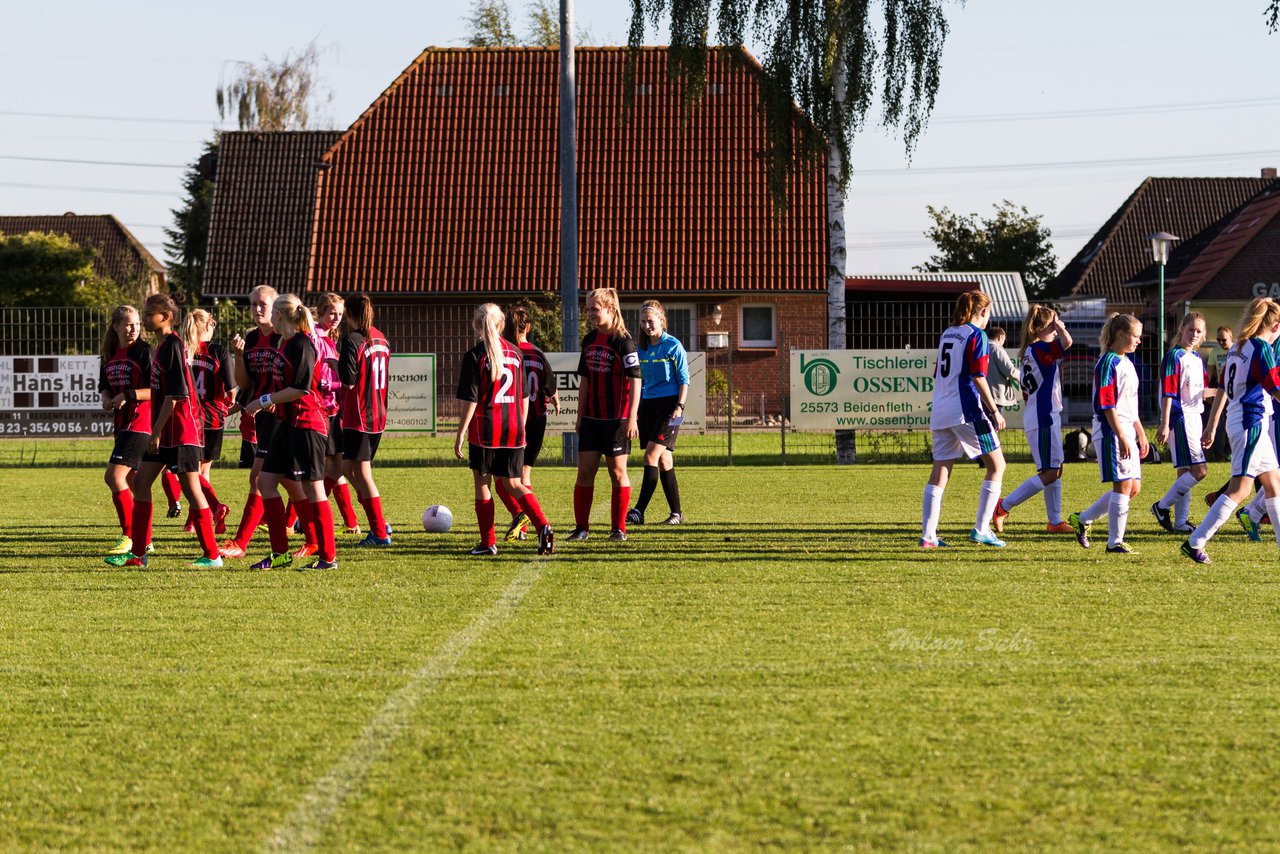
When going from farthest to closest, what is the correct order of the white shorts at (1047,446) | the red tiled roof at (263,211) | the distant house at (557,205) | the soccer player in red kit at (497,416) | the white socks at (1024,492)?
the red tiled roof at (263,211), the distant house at (557,205), the white socks at (1024,492), the white shorts at (1047,446), the soccer player in red kit at (497,416)

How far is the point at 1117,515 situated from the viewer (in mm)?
9719

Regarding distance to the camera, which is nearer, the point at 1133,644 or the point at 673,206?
the point at 1133,644

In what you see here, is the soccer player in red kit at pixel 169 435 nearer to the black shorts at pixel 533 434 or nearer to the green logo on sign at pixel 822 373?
the black shorts at pixel 533 434

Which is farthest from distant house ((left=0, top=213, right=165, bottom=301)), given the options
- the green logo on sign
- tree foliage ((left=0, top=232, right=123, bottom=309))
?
the green logo on sign

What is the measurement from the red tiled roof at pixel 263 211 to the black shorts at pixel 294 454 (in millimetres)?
32233

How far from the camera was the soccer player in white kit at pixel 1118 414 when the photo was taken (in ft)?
31.2

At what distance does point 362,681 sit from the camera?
A: 225 inches

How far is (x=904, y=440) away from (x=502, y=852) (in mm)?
18509

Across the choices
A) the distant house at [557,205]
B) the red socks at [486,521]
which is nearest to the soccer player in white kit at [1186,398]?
the red socks at [486,521]

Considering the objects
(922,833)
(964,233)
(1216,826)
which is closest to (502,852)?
(922,833)

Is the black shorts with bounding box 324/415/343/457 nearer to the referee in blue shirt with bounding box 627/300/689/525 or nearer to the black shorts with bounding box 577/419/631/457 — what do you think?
the black shorts with bounding box 577/419/631/457

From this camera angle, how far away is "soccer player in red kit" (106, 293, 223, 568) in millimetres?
9156

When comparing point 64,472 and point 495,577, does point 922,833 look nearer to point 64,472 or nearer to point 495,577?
point 495,577

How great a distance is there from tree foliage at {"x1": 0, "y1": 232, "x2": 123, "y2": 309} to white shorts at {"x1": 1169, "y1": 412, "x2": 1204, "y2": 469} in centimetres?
3802
